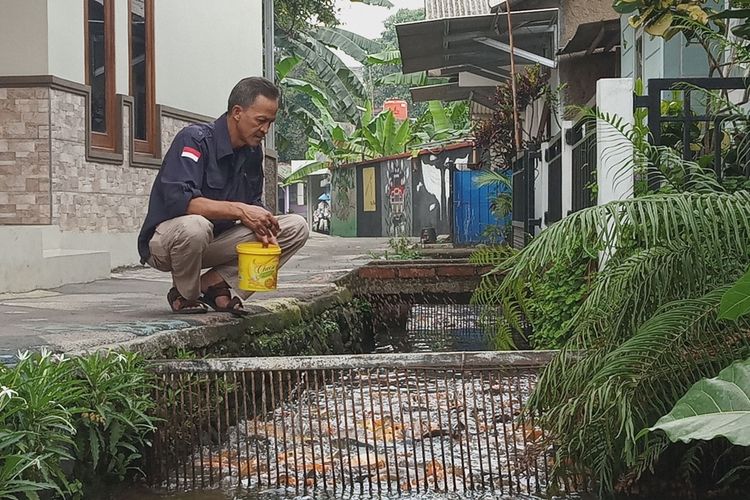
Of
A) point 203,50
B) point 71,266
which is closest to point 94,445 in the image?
point 71,266

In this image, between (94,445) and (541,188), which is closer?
(94,445)

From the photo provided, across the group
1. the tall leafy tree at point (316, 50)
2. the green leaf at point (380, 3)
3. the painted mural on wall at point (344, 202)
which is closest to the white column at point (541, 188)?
the tall leafy tree at point (316, 50)

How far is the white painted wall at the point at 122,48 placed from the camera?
10180 mm

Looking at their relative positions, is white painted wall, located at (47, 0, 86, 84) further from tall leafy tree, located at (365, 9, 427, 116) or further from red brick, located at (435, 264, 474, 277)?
tall leafy tree, located at (365, 9, 427, 116)

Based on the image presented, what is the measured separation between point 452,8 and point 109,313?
1032cm

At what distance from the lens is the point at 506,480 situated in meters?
3.87

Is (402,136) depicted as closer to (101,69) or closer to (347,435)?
(101,69)

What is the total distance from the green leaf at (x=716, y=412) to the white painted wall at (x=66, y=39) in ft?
25.8

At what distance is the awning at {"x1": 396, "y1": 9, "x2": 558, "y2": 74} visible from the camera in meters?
11.0

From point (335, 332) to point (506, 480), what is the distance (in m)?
3.89

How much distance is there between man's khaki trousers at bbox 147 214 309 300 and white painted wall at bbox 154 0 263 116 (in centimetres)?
649

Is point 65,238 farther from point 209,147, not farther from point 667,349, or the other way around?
point 667,349

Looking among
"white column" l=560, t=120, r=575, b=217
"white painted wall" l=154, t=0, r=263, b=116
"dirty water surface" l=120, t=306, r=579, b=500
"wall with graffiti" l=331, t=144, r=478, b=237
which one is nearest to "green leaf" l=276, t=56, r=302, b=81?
"wall with graffiti" l=331, t=144, r=478, b=237

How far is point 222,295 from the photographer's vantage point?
217 inches
